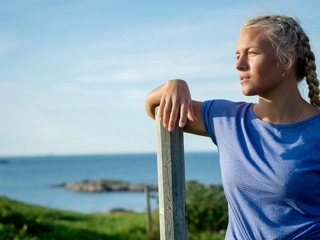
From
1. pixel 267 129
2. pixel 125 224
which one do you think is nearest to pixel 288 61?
pixel 267 129

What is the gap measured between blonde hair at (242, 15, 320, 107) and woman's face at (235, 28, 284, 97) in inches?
1.2

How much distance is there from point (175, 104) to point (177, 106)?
0.04ft

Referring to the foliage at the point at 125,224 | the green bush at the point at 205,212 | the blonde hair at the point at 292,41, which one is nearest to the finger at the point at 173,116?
the blonde hair at the point at 292,41

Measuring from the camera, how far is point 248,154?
222 cm

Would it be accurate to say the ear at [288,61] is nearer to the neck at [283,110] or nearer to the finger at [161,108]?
the neck at [283,110]

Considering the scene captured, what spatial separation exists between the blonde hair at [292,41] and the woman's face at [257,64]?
3cm

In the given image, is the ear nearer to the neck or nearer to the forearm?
the neck

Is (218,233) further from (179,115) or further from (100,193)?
(100,193)

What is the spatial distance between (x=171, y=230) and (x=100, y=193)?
1768 inches

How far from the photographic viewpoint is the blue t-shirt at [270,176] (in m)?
2.11

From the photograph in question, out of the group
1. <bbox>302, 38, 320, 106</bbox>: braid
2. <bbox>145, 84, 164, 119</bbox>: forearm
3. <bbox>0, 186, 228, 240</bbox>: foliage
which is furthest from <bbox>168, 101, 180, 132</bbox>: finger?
<bbox>0, 186, 228, 240</bbox>: foliage

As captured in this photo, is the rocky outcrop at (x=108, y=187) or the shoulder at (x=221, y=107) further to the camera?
the rocky outcrop at (x=108, y=187)

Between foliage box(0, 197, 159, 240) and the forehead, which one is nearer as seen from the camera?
the forehead

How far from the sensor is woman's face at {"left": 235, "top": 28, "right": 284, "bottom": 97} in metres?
2.19
